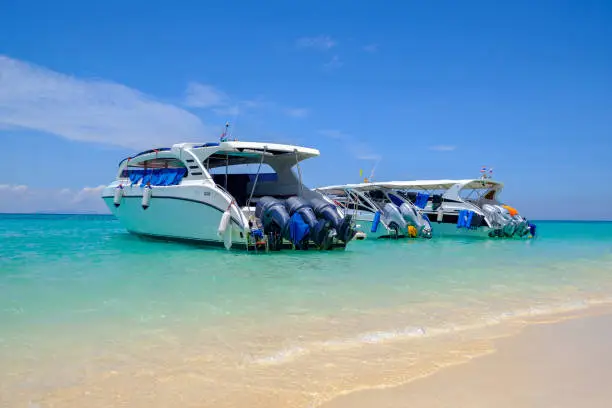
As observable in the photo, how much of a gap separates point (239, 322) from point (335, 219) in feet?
29.5

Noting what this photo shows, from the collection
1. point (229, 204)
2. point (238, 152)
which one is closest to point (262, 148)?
point (238, 152)

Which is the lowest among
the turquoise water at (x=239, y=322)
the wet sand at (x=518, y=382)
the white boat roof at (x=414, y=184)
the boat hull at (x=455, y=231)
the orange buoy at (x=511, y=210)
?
the turquoise water at (x=239, y=322)

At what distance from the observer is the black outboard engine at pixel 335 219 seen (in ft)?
46.6

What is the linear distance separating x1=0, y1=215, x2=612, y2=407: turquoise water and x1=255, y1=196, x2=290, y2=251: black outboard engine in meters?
2.36

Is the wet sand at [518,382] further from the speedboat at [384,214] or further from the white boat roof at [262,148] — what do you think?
the speedboat at [384,214]

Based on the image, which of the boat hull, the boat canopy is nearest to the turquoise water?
the boat canopy

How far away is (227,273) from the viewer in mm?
9609

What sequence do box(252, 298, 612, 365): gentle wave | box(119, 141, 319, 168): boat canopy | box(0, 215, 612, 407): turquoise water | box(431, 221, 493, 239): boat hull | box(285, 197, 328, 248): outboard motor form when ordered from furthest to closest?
box(431, 221, 493, 239): boat hull < box(119, 141, 319, 168): boat canopy < box(285, 197, 328, 248): outboard motor < box(252, 298, 612, 365): gentle wave < box(0, 215, 612, 407): turquoise water

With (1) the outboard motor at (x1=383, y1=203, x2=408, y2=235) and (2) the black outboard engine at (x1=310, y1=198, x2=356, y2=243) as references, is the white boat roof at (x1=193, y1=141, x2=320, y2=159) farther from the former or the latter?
(1) the outboard motor at (x1=383, y1=203, x2=408, y2=235)

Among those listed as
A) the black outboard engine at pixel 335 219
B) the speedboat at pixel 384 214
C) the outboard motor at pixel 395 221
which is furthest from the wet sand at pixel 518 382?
the outboard motor at pixel 395 221

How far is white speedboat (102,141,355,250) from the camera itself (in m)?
13.5

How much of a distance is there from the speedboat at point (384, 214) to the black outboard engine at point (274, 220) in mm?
8752

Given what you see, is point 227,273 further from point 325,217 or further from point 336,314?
point 325,217

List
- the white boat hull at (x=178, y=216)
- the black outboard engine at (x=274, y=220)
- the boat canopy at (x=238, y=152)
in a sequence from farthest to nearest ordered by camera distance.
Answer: the boat canopy at (x=238, y=152)
the white boat hull at (x=178, y=216)
the black outboard engine at (x=274, y=220)
